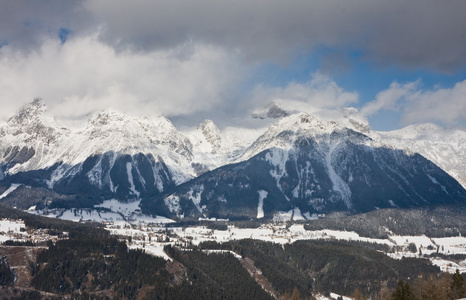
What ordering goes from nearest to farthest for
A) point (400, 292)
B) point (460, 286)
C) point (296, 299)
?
1. point (400, 292)
2. point (460, 286)
3. point (296, 299)

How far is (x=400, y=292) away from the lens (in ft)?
451

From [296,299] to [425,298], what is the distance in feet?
152

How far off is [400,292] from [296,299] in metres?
52.3

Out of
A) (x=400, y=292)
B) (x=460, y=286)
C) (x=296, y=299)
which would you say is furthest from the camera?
(x=296, y=299)

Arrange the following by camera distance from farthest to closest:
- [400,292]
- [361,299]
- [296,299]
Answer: [361,299]
[296,299]
[400,292]

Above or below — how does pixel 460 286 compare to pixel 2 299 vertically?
above

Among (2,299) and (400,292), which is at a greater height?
(400,292)

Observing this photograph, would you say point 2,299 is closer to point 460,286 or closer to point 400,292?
point 400,292

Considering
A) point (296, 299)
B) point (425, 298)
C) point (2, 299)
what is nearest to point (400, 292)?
point (425, 298)

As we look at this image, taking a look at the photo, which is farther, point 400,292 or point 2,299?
point 2,299

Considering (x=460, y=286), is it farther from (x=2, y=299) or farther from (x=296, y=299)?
(x=2, y=299)

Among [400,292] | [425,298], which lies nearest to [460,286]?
[425,298]

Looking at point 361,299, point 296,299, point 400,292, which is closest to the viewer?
point 400,292

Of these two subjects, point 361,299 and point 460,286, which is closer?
point 460,286
